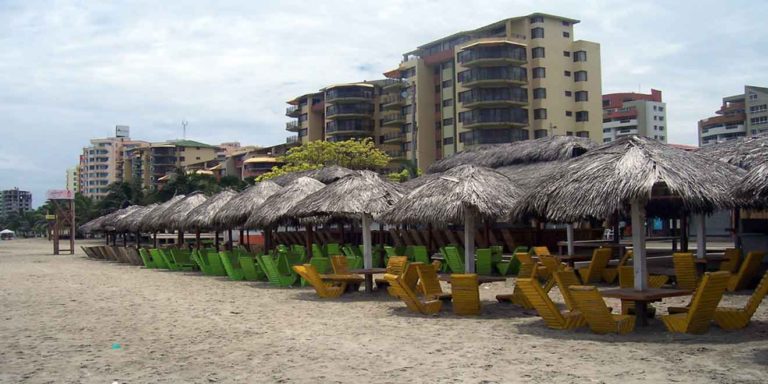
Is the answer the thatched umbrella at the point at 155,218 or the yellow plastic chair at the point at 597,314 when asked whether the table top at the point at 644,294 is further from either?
the thatched umbrella at the point at 155,218

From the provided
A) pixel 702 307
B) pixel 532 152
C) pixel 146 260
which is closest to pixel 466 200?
pixel 702 307

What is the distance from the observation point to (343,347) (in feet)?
28.5

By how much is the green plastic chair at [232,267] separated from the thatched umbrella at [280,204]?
3.37 feet

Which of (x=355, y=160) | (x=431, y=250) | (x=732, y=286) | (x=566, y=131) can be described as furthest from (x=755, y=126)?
(x=732, y=286)

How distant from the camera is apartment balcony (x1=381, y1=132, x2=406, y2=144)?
75.1m

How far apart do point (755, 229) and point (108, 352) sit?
1666 cm

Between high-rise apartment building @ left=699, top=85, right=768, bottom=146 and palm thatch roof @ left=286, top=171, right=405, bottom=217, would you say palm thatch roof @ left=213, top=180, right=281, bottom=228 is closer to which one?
palm thatch roof @ left=286, top=171, right=405, bottom=217

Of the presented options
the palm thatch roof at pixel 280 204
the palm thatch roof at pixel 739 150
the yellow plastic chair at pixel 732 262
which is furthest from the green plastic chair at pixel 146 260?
the yellow plastic chair at pixel 732 262

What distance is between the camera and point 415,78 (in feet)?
235

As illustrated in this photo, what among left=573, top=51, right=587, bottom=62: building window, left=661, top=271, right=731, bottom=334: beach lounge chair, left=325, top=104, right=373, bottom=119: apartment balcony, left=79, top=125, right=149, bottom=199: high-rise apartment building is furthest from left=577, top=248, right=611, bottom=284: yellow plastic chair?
left=79, top=125, right=149, bottom=199: high-rise apartment building

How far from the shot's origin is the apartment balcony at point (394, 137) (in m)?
75.1

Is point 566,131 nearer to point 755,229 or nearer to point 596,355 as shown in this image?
point 755,229

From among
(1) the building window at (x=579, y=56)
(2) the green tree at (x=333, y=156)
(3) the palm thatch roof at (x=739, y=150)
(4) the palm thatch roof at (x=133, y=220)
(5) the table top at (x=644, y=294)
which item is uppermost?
(1) the building window at (x=579, y=56)

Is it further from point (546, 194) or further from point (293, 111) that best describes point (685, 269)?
point (293, 111)
